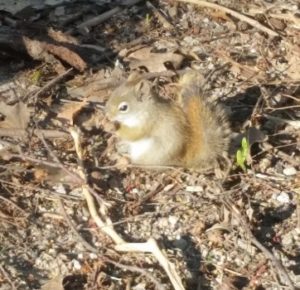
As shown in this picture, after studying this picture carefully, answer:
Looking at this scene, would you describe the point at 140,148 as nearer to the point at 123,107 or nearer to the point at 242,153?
the point at 123,107

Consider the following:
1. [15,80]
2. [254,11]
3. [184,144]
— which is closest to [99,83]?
[15,80]

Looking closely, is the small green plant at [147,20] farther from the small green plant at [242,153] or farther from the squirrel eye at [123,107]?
the small green plant at [242,153]

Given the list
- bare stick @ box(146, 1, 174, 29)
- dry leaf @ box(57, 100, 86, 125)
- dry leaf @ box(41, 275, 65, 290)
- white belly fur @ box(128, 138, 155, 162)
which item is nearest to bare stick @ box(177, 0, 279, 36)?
bare stick @ box(146, 1, 174, 29)

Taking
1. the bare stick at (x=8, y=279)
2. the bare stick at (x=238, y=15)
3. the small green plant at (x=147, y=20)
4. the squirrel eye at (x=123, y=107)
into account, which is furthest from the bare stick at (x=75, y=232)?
the bare stick at (x=238, y=15)

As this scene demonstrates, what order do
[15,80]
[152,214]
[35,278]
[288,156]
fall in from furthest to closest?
1. [15,80]
2. [288,156]
3. [152,214]
4. [35,278]

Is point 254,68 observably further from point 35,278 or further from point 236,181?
point 35,278

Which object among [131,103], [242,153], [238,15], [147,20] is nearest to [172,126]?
[131,103]

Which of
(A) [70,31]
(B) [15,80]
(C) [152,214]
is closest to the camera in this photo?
(C) [152,214]
